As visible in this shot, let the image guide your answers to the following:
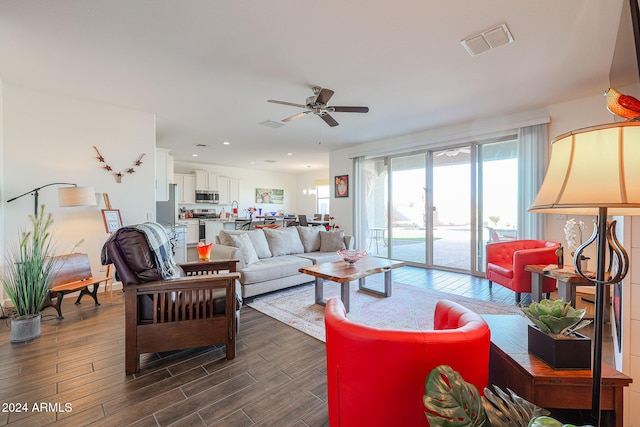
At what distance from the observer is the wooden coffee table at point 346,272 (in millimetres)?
2939

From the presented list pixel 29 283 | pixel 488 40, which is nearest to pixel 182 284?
pixel 29 283

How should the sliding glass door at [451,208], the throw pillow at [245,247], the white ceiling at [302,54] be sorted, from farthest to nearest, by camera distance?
the sliding glass door at [451,208] → the throw pillow at [245,247] → the white ceiling at [302,54]

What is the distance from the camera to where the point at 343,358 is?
108 centimetres

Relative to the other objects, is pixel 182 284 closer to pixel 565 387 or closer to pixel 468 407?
pixel 468 407

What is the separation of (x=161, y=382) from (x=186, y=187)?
24.4 feet

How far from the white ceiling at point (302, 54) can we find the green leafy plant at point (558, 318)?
206 centimetres

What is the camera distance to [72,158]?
11.8ft

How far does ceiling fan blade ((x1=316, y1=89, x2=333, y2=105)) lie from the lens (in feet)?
9.89

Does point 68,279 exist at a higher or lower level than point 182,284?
lower

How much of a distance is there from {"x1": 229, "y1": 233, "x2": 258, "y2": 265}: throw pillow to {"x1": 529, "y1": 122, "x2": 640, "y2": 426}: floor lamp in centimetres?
322

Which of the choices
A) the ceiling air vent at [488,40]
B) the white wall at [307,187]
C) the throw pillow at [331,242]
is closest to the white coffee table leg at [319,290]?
the throw pillow at [331,242]

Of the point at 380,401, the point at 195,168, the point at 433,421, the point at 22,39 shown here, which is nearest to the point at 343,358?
the point at 380,401

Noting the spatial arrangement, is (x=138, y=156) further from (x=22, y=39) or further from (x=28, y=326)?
(x=28, y=326)

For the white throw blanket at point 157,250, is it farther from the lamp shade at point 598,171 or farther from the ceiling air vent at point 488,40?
the ceiling air vent at point 488,40
